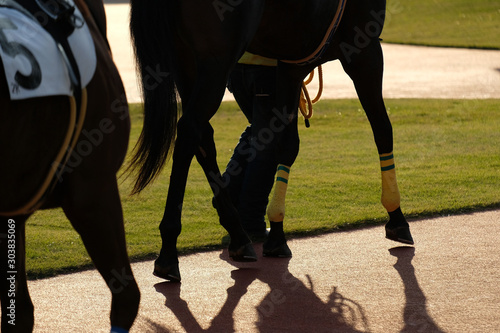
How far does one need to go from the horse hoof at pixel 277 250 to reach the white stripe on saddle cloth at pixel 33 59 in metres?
2.48

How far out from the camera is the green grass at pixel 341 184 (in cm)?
484

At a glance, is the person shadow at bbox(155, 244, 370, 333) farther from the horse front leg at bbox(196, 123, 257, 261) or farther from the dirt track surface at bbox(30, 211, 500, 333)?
the horse front leg at bbox(196, 123, 257, 261)

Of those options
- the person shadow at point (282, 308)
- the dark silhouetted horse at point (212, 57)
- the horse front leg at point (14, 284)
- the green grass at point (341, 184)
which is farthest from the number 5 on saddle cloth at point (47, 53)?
the green grass at point (341, 184)

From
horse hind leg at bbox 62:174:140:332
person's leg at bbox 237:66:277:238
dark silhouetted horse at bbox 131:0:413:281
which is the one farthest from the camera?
person's leg at bbox 237:66:277:238

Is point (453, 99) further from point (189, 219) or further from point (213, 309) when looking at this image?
point (213, 309)

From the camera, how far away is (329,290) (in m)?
3.87

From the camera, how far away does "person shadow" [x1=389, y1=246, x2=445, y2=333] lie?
3.36 metres

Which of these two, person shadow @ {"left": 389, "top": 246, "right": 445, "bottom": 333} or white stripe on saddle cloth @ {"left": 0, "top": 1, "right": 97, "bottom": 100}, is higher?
white stripe on saddle cloth @ {"left": 0, "top": 1, "right": 97, "bottom": 100}

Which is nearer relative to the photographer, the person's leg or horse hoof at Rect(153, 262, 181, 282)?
horse hoof at Rect(153, 262, 181, 282)

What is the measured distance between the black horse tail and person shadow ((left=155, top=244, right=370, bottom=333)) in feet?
2.17

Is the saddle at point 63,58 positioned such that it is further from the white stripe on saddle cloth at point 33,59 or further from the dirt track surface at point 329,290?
the dirt track surface at point 329,290

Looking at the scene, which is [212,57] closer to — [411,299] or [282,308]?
[282,308]

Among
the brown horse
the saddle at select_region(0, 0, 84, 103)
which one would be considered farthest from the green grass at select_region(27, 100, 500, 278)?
the saddle at select_region(0, 0, 84, 103)

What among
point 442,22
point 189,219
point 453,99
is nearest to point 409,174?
point 189,219
